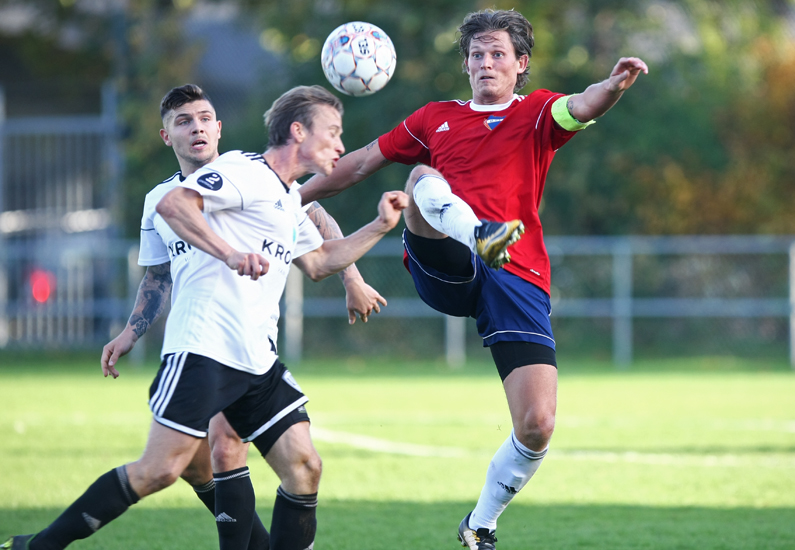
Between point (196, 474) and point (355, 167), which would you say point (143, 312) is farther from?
point (355, 167)

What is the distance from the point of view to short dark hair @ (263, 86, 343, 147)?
13.4ft

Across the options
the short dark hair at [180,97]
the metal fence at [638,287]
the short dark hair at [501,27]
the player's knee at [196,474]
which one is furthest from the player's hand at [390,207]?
the metal fence at [638,287]

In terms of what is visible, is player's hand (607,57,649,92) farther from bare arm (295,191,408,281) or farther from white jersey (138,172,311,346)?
white jersey (138,172,311,346)

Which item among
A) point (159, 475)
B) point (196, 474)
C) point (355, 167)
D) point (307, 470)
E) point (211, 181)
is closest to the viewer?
point (159, 475)

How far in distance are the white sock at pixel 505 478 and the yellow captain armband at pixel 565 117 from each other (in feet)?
5.01

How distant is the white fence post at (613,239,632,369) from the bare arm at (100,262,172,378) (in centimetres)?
1202

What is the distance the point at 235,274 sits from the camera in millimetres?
3969

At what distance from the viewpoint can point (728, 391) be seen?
1230cm

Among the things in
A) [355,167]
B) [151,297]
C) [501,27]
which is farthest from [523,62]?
[151,297]

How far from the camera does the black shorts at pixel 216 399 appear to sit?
3828mm

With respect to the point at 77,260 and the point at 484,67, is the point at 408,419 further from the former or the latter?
the point at 77,260

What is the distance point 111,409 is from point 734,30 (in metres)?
14.2

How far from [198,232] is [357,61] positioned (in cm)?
185

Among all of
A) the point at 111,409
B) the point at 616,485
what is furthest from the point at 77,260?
the point at 616,485
